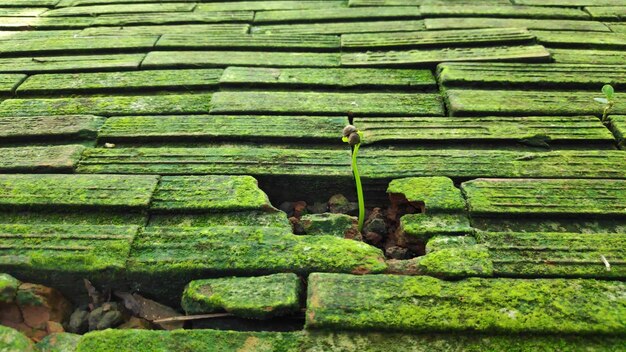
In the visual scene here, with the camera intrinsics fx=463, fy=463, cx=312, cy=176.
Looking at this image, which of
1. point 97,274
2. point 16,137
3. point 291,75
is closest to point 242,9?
point 291,75

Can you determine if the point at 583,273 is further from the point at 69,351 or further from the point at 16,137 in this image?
the point at 16,137

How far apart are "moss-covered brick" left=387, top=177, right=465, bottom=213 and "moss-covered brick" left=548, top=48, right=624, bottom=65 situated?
1.20 metres

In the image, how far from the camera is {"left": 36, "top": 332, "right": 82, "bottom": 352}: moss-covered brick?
125 centimetres

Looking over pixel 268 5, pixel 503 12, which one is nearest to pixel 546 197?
pixel 503 12

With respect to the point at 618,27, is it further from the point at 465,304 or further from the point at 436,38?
the point at 465,304

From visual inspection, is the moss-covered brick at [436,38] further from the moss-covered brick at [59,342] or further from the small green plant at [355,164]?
the moss-covered brick at [59,342]

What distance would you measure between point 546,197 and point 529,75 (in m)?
0.87

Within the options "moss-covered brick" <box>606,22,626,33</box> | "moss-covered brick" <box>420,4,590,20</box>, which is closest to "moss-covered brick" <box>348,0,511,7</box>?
"moss-covered brick" <box>420,4,590,20</box>

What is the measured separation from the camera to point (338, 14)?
2.89 metres

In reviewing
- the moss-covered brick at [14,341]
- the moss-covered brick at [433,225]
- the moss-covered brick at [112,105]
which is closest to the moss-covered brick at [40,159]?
the moss-covered brick at [112,105]

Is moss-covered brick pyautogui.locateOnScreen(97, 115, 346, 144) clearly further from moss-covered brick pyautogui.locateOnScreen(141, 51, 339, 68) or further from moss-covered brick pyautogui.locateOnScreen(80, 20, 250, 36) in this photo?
moss-covered brick pyautogui.locateOnScreen(80, 20, 250, 36)

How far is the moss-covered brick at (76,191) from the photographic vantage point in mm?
1596

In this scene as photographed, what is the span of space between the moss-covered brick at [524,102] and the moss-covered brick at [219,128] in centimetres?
53

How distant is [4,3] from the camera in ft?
10.6
